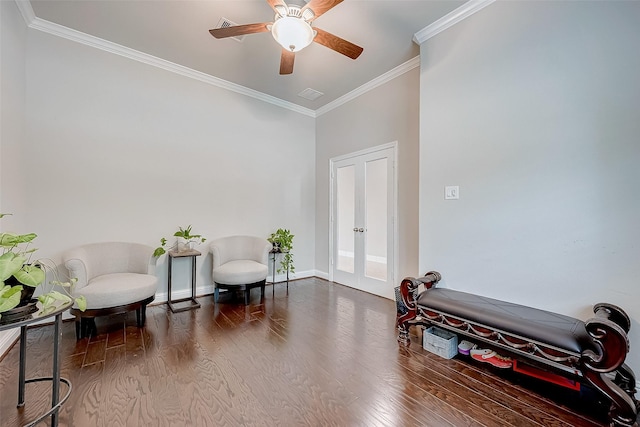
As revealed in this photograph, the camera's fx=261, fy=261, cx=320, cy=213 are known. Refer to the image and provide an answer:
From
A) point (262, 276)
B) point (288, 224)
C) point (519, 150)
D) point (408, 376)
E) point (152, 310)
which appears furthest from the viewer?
point (288, 224)

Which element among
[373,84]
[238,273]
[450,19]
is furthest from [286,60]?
[238,273]

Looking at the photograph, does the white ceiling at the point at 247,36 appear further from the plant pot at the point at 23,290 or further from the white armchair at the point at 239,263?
the plant pot at the point at 23,290

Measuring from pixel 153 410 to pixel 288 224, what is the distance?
329cm

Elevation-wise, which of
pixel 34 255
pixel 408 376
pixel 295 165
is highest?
pixel 295 165

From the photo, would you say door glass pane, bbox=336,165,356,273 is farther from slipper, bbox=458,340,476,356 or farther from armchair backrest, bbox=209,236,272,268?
slipper, bbox=458,340,476,356

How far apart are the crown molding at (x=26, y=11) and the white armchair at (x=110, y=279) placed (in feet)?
7.66

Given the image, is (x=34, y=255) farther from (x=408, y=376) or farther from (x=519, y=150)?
(x=519, y=150)

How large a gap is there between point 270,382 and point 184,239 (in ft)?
7.74

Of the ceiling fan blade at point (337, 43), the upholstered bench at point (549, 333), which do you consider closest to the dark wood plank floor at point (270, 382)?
the upholstered bench at point (549, 333)

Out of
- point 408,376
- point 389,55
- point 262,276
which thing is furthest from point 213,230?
point 389,55

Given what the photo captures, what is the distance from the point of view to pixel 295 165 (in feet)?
15.8

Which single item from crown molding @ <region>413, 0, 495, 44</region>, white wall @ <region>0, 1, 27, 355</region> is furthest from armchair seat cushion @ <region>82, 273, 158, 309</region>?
crown molding @ <region>413, 0, 495, 44</region>

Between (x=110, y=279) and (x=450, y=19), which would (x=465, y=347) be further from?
(x=110, y=279)

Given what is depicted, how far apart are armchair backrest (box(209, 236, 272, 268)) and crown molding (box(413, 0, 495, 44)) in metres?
3.23
